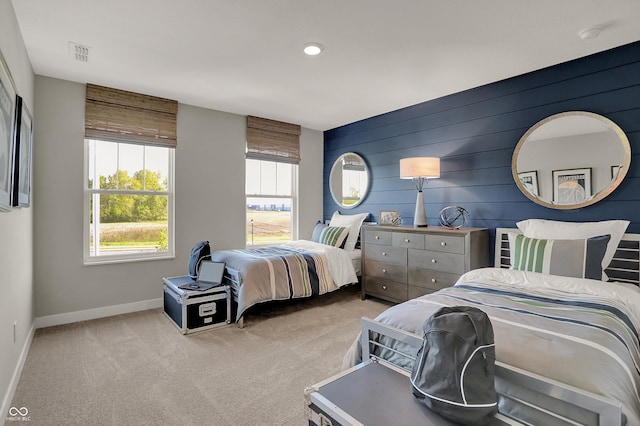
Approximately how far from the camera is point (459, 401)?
112 cm

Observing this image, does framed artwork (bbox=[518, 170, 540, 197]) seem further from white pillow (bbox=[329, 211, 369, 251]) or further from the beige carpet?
the beige carpet

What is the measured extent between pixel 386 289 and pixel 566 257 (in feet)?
6.17

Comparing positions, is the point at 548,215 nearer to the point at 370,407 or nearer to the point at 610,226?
the point at 610,226

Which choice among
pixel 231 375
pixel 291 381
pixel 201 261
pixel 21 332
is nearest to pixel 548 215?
pixel 291 381

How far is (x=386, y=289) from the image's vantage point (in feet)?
12.6

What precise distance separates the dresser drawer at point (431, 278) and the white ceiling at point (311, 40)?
1983 mm

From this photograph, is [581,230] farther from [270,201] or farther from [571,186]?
[270,201]

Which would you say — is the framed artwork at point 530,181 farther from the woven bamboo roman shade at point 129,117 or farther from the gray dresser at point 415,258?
the woven bamboo roman shade at point 129,117

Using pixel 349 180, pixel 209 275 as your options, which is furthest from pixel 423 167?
pixel 209 275

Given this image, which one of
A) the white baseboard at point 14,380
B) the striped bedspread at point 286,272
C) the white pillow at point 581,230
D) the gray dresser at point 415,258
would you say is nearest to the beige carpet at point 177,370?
the white baseboard at point 14,380

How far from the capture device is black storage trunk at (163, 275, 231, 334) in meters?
3.05

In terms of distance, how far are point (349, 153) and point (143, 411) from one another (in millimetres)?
4026

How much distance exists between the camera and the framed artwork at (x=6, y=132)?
1686 mm

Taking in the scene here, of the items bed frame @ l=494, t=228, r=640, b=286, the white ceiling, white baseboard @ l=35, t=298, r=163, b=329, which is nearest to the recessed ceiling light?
the white ceiling
